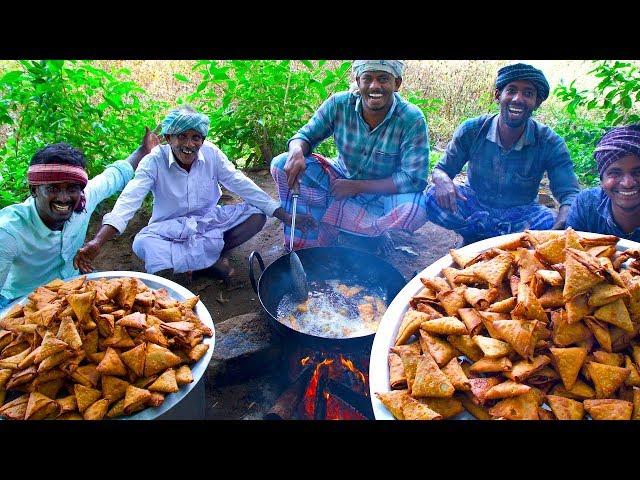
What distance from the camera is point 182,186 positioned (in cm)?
390

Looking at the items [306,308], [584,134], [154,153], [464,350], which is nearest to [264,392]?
[306,308]

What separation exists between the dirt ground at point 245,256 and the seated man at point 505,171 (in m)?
0.55

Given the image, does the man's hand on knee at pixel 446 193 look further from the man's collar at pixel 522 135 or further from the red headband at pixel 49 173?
the red headband at pixel 49 173

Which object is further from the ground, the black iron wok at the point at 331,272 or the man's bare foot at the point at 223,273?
the black iron wok at the point at 331,272

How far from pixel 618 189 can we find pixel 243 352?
2771mm

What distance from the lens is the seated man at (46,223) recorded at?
2676mm

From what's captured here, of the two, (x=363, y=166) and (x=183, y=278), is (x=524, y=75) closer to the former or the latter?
(x=363, y=166)

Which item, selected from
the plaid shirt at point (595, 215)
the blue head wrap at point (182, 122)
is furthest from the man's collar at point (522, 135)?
the blue head wrap at point (182, 122)

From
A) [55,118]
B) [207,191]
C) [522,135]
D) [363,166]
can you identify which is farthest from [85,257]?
[522,135]

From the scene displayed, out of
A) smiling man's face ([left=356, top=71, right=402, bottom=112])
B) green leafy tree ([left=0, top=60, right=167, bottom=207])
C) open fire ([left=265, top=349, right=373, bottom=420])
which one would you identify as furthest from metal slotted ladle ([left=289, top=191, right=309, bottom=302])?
green leafy tree ([left=0, top=60, right=167, bottom=207])

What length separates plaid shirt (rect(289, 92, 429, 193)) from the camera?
12.7 ft

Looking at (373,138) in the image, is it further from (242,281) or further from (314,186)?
(242,281)

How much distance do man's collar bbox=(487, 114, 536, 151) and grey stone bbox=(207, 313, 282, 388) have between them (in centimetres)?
257

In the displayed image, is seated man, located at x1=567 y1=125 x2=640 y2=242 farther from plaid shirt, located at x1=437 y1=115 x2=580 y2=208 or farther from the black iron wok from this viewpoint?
the black iron wok
